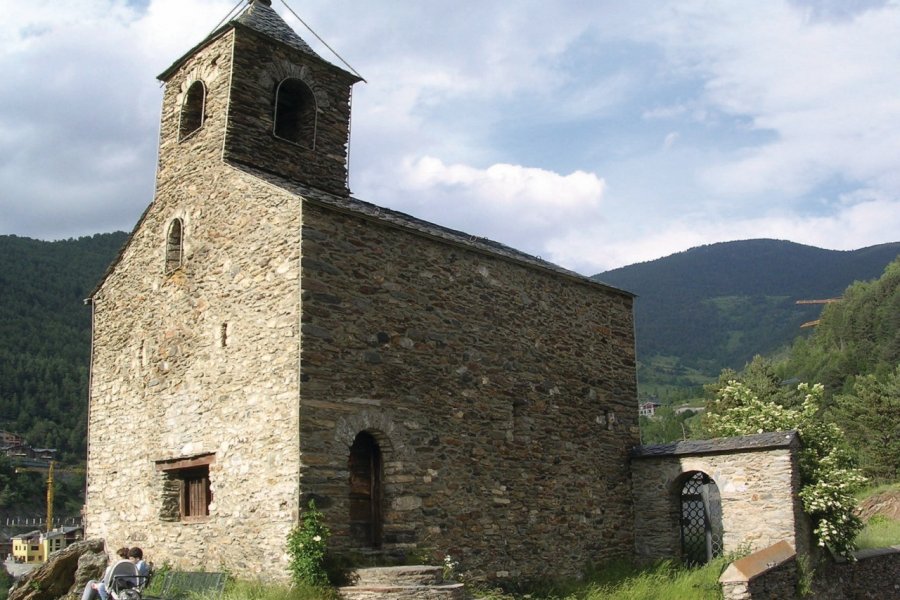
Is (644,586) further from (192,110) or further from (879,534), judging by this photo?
(192,110)

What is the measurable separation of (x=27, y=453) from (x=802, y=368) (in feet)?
221

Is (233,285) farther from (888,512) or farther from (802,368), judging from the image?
(802,368)

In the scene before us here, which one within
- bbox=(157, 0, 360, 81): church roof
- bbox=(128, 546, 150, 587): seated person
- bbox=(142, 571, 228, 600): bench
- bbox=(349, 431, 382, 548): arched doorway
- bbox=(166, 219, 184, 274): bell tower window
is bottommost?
bbox=(142, 571, 228, 600): bench

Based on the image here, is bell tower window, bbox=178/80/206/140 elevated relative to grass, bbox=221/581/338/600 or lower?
elevated

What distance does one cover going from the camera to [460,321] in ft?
50.8

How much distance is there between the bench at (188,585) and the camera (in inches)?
507

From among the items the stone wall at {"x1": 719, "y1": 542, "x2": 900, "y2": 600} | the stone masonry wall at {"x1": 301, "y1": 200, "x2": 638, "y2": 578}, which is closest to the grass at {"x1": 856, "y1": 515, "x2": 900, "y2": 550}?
the stone wall at {"x1": 719, "y1": 542, "x2": 900, "y2": 600}

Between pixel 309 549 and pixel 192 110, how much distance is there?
923 centimetres

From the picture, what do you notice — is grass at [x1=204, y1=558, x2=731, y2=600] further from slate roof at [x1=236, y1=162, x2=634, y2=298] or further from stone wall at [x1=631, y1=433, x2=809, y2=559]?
slate roof at [x1=236, y1=162, x2=634, y2=298]

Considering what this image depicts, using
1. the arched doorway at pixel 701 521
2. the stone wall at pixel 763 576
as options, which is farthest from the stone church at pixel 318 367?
the stone wall at pixel 763 576

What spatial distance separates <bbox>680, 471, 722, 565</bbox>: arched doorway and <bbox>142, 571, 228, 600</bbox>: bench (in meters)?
9.49

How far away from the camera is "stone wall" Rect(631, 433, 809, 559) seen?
16.2 m

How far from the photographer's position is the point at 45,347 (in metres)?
74.6

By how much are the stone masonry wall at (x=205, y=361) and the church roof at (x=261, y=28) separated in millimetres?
172
